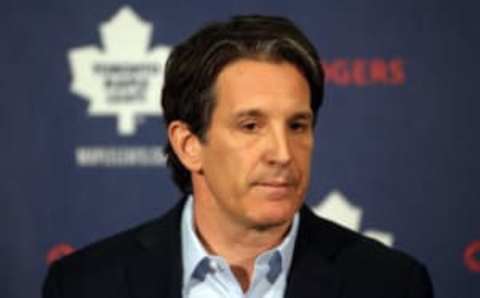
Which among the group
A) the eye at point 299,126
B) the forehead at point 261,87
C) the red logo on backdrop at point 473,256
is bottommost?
the red logo on backdrop at point 473,256

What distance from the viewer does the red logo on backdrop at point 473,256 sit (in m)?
2.01

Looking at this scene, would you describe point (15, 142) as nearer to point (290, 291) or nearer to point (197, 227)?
point (197, 227)

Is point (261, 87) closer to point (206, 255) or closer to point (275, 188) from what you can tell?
point (275, 188)

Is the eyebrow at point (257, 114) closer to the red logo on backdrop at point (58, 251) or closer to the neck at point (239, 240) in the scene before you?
the neck at point (239, 240)

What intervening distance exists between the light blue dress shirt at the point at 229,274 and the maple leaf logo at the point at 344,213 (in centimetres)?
46

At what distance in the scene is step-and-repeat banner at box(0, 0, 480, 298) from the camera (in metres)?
2.01

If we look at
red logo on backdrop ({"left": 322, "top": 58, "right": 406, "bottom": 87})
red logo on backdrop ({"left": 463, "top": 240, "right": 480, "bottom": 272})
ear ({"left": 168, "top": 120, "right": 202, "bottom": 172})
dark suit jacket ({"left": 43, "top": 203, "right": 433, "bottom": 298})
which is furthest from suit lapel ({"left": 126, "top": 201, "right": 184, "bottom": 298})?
red logo on backdrop ({"left": 463, "top": 240, "right": 480, "bottom": 272})

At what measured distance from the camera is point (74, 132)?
2.01 metres

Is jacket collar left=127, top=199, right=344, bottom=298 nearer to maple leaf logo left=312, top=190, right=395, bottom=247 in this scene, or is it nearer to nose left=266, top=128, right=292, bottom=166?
nose left=266, top=128, right=292, bottom=166

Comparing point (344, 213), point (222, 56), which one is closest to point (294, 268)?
point (222, 56)

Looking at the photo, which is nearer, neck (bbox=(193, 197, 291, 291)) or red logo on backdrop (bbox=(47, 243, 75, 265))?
neck (bbox=(193, 197, 291, 291))

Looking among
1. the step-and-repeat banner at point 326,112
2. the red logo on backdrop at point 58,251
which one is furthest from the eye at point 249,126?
the red logo on backdrop at point 58,251

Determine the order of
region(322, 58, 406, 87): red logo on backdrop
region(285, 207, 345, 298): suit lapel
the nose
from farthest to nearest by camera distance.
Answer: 1. region(322, 58, 406, 87): red logo on backdrop
2. region(285, 207, 345, 298): suit lapel
3. the nose

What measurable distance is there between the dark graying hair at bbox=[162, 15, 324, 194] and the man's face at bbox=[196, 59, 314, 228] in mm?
16
